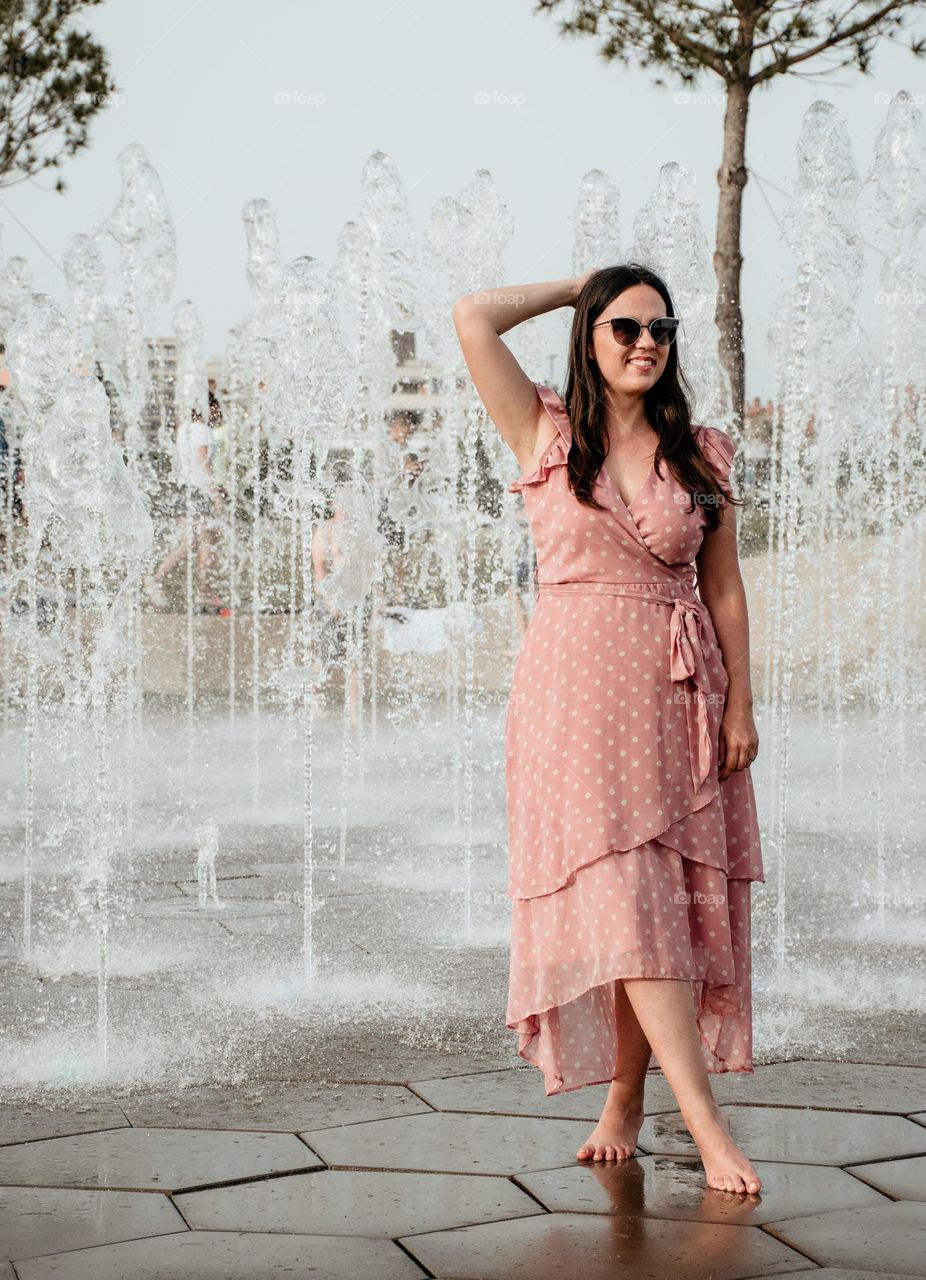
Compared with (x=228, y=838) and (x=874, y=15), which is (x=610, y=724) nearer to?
(x=228, y=838)

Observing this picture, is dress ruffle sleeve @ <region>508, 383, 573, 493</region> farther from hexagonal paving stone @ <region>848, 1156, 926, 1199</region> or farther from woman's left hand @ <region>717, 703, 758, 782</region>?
hexagonal paving stone @ <region>848, 1156, 926, 1199</region>

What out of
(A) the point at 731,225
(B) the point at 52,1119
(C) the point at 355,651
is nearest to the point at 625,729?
(B) the point at 52,1119

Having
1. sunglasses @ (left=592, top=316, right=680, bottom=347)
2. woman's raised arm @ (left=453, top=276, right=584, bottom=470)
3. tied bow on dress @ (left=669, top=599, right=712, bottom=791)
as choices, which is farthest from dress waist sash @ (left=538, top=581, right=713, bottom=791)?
sunglasses @ (left=592, top=316, right=680, bottom=347)

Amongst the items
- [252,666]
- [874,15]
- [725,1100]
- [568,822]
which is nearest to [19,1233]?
[568,822]

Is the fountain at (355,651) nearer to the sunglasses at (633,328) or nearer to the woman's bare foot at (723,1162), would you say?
the woman's bare foot at (723,1162)

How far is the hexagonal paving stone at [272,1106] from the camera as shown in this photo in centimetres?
329

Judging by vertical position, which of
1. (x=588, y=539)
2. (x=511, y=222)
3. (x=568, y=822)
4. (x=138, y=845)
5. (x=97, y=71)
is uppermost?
(x=97, y=71)

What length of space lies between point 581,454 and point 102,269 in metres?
11.6

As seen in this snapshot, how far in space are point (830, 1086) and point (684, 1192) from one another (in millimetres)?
757

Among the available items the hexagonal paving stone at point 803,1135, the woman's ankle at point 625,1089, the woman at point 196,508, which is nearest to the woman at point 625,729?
the woman's ankle at point 625,1089

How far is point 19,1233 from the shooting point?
2680mm

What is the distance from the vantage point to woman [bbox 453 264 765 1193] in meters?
2.95

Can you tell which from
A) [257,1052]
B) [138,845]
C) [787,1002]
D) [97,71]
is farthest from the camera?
[97,71]

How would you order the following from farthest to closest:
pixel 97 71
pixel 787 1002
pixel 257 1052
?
pixel 97 71
pixel 787 1002
pixel 257 1052
